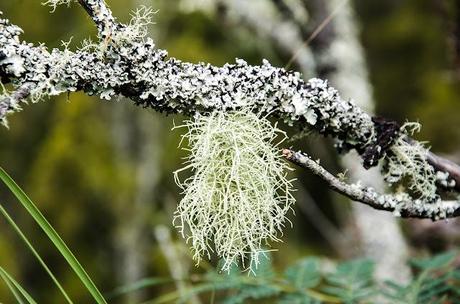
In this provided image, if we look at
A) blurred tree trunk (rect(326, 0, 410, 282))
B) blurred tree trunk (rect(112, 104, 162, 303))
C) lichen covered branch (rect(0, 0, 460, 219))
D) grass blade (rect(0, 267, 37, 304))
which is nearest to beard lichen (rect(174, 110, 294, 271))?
lichen covered branch (rect(0, 0, 460, 219))

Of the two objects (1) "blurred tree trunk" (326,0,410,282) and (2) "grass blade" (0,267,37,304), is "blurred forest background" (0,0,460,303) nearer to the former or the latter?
(1) "blurred tree trunk" (326,0,410,282)

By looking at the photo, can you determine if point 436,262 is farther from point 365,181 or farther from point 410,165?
point 365,181

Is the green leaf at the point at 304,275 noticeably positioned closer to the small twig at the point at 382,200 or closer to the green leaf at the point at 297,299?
the green leaf at the point at 297,299

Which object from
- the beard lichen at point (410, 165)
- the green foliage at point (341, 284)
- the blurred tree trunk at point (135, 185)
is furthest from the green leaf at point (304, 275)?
the blurred tree trunk at point (135, 185)

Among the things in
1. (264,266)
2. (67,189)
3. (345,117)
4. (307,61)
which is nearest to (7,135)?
(67,189)

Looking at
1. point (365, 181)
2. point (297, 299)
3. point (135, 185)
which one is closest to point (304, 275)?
point (297, 299)
